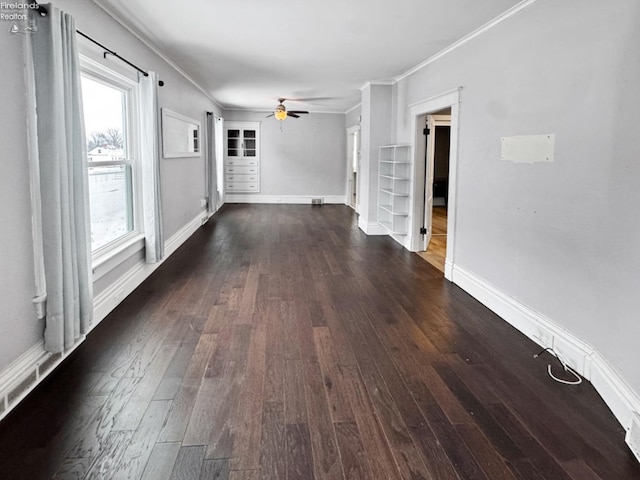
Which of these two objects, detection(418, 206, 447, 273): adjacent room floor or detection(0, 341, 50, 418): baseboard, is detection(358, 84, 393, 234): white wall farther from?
detection(0, 341, 50, 418): baseboard

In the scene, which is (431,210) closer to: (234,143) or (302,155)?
(302,155)

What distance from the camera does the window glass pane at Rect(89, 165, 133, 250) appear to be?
382 centimetres

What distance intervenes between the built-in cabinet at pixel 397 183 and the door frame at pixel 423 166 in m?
0.21

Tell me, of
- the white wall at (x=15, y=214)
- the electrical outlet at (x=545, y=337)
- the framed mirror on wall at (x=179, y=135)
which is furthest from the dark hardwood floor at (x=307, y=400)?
the framed mirror on wall at (x=179, y=135)

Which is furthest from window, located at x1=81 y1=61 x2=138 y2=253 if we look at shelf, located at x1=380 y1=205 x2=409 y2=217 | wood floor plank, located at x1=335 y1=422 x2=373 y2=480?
shelf, located at x1=380 y1=205 x2=409 y2=217

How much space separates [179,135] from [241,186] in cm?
572

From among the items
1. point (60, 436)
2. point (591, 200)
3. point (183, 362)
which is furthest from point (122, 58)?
point (591, 200)

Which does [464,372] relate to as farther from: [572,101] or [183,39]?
[183,39]

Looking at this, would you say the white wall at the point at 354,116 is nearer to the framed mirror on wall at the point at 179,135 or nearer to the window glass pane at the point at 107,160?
the framed mirror on wall at the point at 179,135

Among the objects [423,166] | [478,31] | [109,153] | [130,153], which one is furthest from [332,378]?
[423,166]

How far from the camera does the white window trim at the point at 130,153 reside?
3844mm

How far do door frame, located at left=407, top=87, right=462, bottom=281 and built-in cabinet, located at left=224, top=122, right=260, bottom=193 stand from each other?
6.40 metres

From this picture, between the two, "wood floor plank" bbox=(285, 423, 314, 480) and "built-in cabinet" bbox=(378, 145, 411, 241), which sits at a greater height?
"built-in cabinet" bbox=(378, 145, 411, 241)

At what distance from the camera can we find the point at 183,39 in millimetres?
4777
